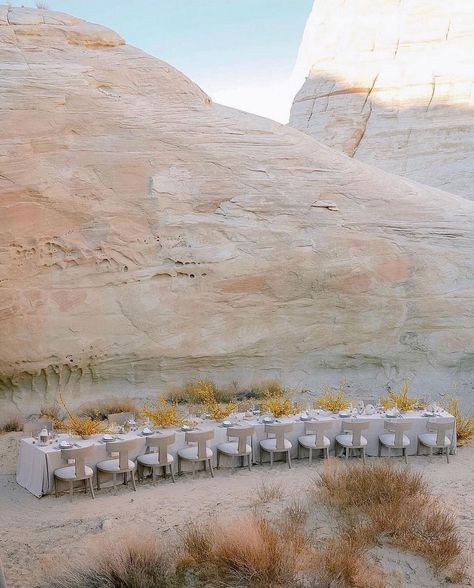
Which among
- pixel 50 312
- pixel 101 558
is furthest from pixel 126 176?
pixel 101 558

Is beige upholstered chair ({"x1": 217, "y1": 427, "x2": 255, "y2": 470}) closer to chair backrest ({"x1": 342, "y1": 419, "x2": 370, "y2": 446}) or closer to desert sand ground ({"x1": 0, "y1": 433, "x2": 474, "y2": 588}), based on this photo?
desert sand ground ({"x1": 0, "y1": 433, "x2": 474, "y2": 588})

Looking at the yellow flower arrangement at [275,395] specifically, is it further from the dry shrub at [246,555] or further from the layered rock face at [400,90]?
the layered rock face at [400,90]

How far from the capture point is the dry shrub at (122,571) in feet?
16.8

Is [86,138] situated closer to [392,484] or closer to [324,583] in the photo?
[392,484]

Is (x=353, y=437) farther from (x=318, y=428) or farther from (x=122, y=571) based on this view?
(x=122, y=571)

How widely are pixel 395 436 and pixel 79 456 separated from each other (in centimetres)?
425

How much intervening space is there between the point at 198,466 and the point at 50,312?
14.9ft

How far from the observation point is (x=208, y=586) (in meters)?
5.24

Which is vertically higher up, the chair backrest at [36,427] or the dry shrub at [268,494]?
the dry shrub at [268,494]

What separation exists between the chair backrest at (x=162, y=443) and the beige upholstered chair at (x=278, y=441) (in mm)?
1380

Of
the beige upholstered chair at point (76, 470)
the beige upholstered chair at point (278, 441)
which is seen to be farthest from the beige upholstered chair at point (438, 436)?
the beige upholstered chair at point (76, 470)

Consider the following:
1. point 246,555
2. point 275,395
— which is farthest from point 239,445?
point 246,555

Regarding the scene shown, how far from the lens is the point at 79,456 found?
7949mm

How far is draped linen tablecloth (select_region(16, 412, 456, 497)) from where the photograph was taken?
811 cm
